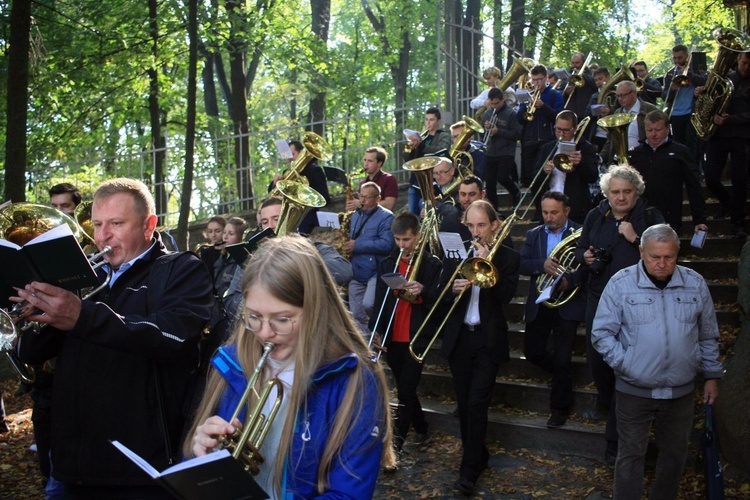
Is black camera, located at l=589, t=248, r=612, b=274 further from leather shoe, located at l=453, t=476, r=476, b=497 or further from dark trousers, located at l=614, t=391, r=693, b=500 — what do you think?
leather shoe, located at l=453, t=476, r=476, b=497

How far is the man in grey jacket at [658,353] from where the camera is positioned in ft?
19.0

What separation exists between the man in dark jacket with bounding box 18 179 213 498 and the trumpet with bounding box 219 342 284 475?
1.02 metres

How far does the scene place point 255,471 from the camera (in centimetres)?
273

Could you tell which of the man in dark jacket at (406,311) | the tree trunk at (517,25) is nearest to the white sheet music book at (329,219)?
the man in dark jacket at (406,311)

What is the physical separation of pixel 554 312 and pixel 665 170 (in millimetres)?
2027

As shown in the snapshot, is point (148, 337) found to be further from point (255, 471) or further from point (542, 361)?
point (542, 361)

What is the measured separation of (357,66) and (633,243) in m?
21.8

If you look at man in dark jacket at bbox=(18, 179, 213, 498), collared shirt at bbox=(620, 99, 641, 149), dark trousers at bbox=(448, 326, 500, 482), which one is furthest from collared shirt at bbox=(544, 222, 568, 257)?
man in dark jacket at bbox=(18, 179, 213, 498)

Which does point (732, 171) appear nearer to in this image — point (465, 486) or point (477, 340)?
point (477, 340)

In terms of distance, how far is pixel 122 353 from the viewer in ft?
12.6

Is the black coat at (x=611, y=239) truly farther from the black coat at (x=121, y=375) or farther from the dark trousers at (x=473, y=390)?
the black coat at (x=121, y=375)

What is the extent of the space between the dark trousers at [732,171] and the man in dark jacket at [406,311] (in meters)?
3.95

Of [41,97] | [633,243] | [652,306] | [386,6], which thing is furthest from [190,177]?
[386,6]

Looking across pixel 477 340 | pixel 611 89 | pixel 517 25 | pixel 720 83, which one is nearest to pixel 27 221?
pixel 477 340
